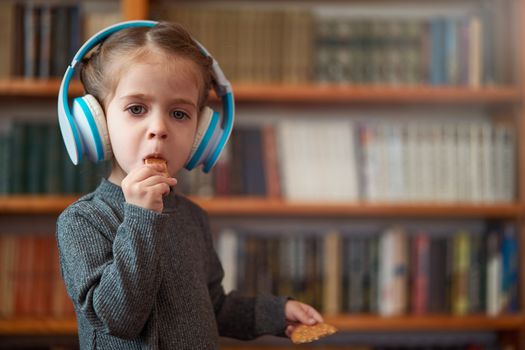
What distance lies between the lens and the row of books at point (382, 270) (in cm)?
196

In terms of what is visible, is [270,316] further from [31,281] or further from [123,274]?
[31,281]

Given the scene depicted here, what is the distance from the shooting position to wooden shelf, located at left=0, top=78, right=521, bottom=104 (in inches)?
74.2

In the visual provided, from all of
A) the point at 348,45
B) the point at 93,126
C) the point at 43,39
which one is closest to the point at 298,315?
the point at 93,126

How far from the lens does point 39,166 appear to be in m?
1.89

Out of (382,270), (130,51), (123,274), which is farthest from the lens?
(382,270)

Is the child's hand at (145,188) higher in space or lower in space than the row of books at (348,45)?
lower

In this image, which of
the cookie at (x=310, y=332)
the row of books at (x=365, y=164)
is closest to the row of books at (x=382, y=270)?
the row of books at (x=365, y=164)

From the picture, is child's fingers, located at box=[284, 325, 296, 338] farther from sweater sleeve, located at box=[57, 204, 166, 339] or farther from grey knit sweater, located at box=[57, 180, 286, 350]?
sweater sleeve, located at box=[57, 204, 166, 339]

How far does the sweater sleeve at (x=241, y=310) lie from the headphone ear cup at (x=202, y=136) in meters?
0.15

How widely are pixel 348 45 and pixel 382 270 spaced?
0.77 metres

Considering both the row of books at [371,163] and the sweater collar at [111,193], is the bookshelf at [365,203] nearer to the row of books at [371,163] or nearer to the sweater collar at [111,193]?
the row of books at [371,163]

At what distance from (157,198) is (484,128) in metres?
1.52

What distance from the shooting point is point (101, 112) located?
0.84 m

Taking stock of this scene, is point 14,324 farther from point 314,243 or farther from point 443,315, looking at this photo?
point 443,315
